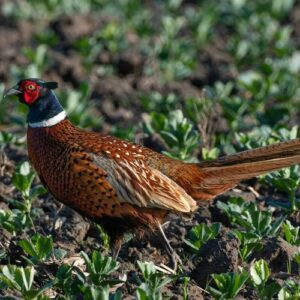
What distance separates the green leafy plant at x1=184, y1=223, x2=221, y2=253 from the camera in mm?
5969

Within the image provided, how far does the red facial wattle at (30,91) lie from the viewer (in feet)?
21.5

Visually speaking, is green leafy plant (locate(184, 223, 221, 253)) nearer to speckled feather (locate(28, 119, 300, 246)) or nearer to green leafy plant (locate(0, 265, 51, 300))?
speckled feather (locate(28, 119, 300, 246))

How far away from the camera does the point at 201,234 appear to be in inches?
236

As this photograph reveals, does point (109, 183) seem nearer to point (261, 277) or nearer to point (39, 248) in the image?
point (39, 248)

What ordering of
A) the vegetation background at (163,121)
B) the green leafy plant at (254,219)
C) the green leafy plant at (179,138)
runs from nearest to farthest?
the vegetation background at (163,121) → the green leafy plant at (254,219) → the green leafy plant at (179,138)

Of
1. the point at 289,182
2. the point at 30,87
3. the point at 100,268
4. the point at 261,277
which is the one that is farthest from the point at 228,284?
the point at 30,87

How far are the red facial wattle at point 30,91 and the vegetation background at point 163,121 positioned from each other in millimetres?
459

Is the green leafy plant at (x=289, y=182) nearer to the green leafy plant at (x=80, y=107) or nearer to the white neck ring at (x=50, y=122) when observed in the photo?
the white neck ring at (x=50, y=122)

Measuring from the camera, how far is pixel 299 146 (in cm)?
591

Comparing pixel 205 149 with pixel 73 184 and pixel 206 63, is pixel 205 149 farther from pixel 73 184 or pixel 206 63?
pixel 206 63

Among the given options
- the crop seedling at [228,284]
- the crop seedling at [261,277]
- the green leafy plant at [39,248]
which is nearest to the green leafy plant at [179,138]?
the green leafy plant at [39,248]

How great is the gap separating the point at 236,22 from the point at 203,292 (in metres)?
6.62

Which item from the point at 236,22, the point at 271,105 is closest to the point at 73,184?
the point at 271,105

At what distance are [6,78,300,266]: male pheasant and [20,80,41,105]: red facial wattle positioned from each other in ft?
1.22
